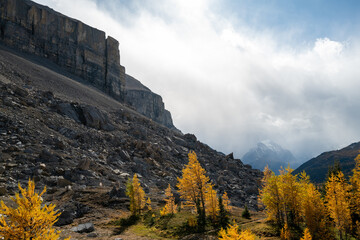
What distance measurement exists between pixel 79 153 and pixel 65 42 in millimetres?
92453

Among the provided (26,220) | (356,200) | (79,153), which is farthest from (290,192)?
(79,153)

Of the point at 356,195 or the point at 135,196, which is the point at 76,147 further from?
the point at 356,195

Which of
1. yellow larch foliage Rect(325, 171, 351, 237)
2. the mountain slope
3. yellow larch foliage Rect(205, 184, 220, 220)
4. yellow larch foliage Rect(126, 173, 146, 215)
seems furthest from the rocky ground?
yellow larch foliage Rect(325, 171, 351, 237)

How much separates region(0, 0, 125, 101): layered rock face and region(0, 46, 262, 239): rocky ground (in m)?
24.6

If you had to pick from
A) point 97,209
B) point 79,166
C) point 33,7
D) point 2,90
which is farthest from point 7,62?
point 97,209

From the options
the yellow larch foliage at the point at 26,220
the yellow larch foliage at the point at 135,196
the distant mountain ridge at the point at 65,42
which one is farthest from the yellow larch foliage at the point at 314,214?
the distant mountain ridge at the point at 65,42

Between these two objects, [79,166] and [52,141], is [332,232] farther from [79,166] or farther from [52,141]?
[52,141]

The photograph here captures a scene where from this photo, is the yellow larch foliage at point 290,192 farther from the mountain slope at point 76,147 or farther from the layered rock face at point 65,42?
the layered rock face at point 65,42

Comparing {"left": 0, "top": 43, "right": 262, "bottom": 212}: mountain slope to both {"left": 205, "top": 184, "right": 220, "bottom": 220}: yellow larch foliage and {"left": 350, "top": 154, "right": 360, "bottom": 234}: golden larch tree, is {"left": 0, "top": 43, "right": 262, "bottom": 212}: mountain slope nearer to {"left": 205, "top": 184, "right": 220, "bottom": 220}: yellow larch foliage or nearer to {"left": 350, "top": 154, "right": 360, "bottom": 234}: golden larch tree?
{"left": 205, "top": 184, "right": 220, "bottom": 220}: yellow larch foliage

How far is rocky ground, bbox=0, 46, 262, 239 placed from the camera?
30531mm

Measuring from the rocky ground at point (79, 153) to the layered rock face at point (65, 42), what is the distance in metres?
24.6

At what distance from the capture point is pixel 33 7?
101 metres

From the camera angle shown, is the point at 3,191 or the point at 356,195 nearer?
the point at 3,191

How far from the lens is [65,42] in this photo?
Result: 368 ft
